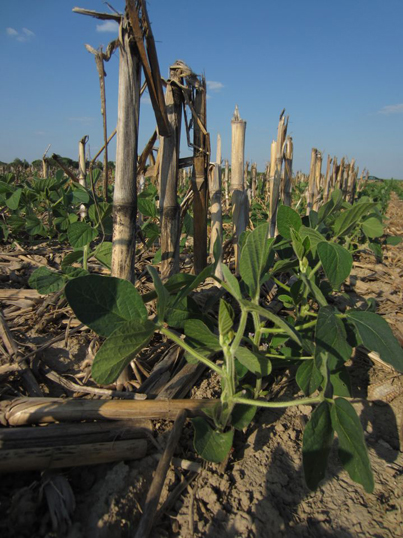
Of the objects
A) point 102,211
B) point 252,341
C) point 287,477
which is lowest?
point 287,477

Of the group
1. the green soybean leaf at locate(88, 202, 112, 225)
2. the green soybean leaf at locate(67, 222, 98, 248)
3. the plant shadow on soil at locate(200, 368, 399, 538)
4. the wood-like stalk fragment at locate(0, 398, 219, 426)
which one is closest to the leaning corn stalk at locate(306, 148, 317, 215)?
the green soybean leaf at locate(88, 202, 112, 225)

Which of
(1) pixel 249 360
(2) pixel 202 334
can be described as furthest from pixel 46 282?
(1) pixel 249 360

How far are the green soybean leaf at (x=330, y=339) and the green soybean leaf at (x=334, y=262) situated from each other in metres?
0.11

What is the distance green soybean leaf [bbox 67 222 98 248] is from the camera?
174cm

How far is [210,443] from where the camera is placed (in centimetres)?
106

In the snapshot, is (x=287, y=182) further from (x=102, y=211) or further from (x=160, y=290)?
(x=160, y=290)

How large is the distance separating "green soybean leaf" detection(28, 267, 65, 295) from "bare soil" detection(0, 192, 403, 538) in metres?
0.39

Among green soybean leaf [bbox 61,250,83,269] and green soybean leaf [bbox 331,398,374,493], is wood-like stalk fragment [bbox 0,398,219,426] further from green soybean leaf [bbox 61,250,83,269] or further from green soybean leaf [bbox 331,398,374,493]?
green soybean leaf [bbox 61,250,83,269]

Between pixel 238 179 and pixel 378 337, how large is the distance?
1.43 metres

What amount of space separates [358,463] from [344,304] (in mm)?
1581

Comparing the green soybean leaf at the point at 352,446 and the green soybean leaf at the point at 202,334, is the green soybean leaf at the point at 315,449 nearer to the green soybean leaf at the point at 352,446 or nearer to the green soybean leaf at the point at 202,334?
the green soybean leaf at the point at 352,446

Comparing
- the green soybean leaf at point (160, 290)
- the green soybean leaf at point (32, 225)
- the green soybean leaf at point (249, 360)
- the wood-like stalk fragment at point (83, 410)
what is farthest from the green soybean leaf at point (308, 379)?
the green soybean leaf at point (32, 225)

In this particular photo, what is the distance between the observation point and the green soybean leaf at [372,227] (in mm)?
2164

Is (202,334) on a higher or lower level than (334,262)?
lower
